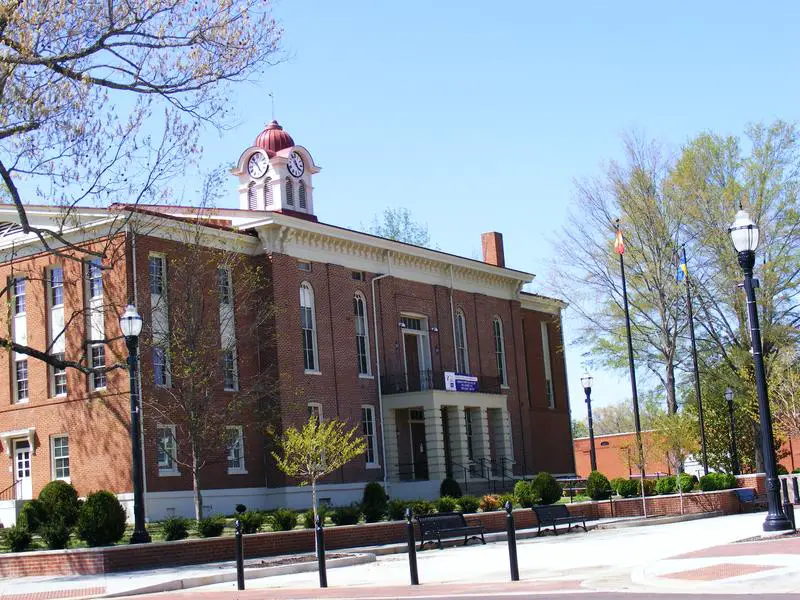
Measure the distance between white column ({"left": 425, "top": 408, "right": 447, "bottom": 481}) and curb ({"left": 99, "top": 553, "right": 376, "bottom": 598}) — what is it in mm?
20591

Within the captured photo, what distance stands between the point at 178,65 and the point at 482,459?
29418 millimetres

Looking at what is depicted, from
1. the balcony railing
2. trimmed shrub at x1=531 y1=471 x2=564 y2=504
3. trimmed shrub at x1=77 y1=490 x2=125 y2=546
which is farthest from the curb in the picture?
the balcony railing

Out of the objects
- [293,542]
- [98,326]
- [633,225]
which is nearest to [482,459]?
[633,225]

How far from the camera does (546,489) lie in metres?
35.8

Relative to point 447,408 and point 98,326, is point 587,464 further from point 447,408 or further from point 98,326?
point 98,326

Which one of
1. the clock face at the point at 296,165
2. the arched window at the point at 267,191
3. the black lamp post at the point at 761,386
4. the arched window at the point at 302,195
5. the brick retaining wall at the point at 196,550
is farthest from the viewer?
the arched window at the point at 302,195

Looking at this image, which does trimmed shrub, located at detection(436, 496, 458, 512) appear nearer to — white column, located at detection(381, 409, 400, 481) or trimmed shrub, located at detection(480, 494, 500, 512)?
trimmed shrub, located at detection(480, 494, 500, 512)

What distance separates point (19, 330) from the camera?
127ft

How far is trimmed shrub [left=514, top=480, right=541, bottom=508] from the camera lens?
34.4m

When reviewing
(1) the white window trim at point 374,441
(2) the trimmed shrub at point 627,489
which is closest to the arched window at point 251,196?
(1) the white window trim at point 374,441

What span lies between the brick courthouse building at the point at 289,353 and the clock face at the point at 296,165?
7 cm

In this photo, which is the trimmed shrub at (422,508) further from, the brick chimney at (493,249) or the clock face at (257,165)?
the brick chimney at (493,249)

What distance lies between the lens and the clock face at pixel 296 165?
4684cm

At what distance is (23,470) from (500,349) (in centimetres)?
2381
